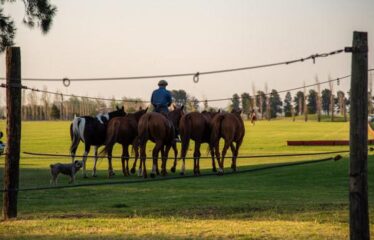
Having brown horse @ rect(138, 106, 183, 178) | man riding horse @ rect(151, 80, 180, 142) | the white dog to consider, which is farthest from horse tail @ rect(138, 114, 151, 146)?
the white dog

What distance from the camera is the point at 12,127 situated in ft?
43.1

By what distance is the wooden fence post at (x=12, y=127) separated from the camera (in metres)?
13.0

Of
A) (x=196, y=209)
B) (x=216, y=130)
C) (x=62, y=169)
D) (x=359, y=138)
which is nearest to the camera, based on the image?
(x=359, y=138)

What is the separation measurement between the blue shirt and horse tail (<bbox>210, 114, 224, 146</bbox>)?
70.5 inches

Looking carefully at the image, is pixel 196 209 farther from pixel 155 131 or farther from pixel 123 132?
pixel 123 132

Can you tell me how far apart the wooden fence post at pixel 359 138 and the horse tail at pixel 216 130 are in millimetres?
14363

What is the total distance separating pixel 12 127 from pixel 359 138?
252 inches

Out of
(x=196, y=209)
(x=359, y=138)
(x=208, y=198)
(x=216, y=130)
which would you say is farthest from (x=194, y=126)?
(x=359, y=138)

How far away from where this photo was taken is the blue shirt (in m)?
23.2

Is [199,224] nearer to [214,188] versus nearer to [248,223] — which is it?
[248,223]

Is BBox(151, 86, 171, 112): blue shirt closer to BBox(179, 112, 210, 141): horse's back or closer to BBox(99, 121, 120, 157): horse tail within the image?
BBox(179, 112, 210, 141): horse's back

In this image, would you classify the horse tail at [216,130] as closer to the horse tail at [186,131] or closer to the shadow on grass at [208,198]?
the horse tail at [186,131]

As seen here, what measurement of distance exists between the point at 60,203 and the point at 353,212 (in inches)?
302

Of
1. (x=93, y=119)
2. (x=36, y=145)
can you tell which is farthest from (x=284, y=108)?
(x=93, y=119)
